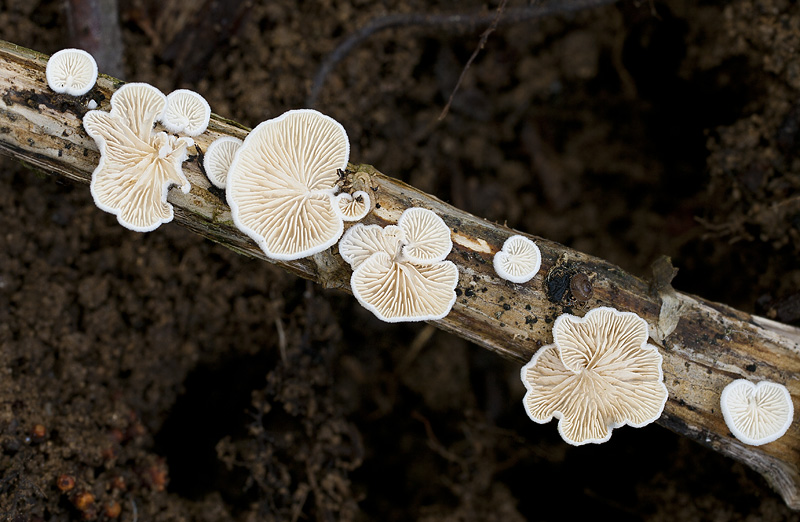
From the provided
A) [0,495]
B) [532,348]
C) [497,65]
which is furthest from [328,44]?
[0,495]

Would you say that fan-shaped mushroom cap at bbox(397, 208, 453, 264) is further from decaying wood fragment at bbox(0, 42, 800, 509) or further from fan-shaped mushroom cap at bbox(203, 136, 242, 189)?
fan-shaped mushroom cap at bbox(203, 136, 242, 189)

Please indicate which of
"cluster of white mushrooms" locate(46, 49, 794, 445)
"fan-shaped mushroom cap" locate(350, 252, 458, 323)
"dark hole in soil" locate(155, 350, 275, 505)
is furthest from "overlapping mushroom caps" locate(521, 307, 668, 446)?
"dark hole in soil" locate(155, 350, 275, 505)

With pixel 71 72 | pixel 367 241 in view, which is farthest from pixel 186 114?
pixel 367 241

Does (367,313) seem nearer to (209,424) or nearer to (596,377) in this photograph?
(209,424)

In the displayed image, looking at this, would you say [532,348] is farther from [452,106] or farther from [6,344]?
[6,344]

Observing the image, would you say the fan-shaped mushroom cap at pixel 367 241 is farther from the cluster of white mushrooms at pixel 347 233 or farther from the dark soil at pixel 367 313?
the dark soil at pixel 367 313

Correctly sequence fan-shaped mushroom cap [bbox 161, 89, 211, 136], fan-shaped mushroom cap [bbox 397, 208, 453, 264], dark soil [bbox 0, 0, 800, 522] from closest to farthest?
fan-shaped mushroom cap [bbox 161, 89, 211, 136] → fan-shaped mushroom cap [bbox 397, 208, 453, 264] → dark soil [bbox 0, 0, 800, 522]

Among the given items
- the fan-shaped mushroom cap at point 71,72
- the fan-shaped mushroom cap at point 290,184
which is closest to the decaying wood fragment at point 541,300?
the fan-shaped mushroom cap at point 71,72
